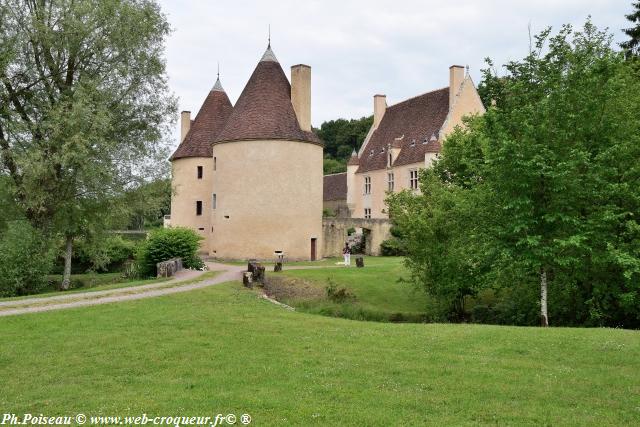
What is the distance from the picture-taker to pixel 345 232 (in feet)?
132

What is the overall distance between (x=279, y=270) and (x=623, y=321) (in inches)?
572

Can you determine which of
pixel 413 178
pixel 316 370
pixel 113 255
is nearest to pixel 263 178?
pixel 113 255

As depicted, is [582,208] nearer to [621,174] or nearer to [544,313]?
[621,174]

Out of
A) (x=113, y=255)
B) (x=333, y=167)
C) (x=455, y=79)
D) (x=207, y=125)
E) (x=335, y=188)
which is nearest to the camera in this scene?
(x=113, y=255)

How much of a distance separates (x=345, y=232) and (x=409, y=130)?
14376 millimetres

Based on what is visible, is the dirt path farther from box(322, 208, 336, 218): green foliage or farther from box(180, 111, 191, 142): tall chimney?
box(322, 208, 336, 218): green foliage

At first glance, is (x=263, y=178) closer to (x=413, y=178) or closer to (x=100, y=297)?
(x=100, y=297)

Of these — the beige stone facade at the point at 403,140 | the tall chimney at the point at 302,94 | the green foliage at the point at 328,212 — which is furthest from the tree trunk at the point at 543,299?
the green foliage at the point at 328,212

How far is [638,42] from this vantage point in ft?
100

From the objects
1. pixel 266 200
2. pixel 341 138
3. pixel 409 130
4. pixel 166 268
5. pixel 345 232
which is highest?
pixel 341 138

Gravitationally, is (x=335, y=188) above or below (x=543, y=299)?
above

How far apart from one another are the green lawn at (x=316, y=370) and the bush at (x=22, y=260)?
9.37 m

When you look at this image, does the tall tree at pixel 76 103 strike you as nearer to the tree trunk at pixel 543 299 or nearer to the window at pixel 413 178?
the tree trunk at pixel 543 299

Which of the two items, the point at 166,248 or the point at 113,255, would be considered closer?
the point at 166,248
